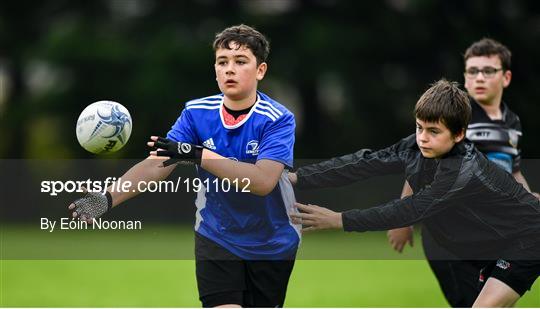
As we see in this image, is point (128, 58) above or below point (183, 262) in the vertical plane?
above

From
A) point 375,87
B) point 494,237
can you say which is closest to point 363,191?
point 375,87

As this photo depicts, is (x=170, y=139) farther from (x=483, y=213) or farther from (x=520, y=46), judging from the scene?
(x=520, y=46)

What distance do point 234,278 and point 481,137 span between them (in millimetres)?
2280

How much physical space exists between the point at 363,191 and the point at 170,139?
8245 mm

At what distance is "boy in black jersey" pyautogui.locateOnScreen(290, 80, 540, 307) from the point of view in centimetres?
556

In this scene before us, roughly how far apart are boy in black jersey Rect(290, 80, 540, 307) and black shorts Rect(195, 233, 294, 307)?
34 centimetres

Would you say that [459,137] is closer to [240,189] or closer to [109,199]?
[240,189]

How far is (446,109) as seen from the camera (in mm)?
5551

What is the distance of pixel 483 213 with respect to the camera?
5715 millimetres

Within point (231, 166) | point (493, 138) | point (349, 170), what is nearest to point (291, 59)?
point (493, 138)

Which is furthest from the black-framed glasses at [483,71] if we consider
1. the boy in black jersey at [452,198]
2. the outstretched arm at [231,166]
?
the outstretched arm at [231,166]

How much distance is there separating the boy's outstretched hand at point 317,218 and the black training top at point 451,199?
6 centimetres

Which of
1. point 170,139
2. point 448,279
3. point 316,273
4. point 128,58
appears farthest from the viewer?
point 128,58

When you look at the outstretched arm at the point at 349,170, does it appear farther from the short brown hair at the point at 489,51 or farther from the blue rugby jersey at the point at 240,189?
the short brown hair at the point at 489,51
